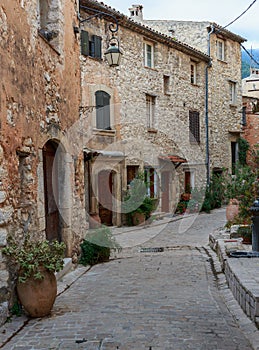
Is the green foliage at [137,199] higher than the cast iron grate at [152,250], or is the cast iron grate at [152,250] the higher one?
the green foliage at [137,199]

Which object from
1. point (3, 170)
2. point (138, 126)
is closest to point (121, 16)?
point (138, 126)

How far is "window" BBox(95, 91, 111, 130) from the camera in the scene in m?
14.0

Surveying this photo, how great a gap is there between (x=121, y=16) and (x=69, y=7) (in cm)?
669

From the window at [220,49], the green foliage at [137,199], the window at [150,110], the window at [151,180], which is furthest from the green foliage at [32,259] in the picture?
the window at [220,49]

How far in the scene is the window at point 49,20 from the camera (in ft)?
23.9

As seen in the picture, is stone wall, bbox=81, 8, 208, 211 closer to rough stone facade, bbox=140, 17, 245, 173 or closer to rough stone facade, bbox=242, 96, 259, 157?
rough stone facade, bbox=140, 17, 245, 173

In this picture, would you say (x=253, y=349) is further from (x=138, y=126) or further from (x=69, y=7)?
(x=138, y=126)

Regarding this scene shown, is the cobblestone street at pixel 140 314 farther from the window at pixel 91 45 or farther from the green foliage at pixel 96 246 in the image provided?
the window at pixel 91 45

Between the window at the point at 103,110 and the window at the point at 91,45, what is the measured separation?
4.20 feet

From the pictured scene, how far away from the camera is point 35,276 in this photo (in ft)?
15.3

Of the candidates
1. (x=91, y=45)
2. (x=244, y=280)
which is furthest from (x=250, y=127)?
(x=244, y=280)

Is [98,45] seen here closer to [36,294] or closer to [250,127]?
[36,294]

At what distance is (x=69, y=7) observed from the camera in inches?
320

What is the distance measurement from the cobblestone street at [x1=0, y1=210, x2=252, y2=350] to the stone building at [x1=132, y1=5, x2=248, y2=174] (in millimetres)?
13872
